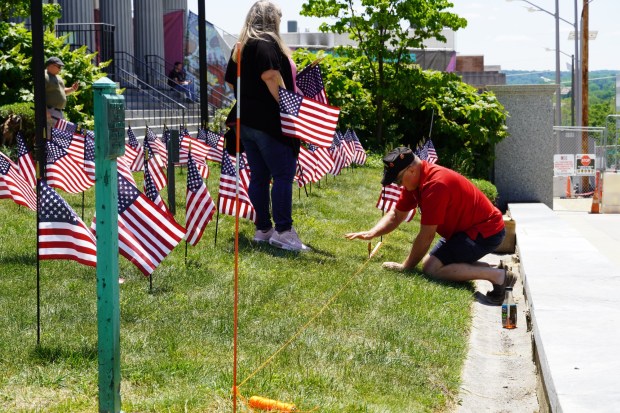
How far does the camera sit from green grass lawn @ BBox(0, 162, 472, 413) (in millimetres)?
4688

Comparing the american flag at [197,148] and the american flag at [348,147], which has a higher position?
the american flag at [197,148]

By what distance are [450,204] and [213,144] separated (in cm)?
594

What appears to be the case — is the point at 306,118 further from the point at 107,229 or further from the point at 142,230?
the point at 107,229

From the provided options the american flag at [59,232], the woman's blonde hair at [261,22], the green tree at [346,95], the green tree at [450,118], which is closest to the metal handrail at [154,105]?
the green tree at [346,95]

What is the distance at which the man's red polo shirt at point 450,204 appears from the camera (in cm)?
795

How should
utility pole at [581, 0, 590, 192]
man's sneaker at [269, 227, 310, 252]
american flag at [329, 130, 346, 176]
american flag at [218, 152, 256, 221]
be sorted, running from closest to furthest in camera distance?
man's sneaker at [269, 227, 310, 252] < american flag at [218, 152, 256, 221] < american flag at [329, 130, 346, 176] < utility pole at [581, 0, 590, 192]

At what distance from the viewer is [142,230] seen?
20.7 ft

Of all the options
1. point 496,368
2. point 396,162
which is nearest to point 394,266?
point 396,162

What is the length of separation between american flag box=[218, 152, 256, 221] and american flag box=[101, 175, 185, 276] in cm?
239

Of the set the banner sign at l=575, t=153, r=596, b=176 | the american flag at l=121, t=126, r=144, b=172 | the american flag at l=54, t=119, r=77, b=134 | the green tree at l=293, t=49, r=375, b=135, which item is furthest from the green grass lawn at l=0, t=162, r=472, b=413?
the banner sign at l=575, t=153, r=596, b=176

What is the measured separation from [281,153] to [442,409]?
3736 mm

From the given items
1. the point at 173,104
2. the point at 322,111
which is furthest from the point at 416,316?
the point at 173,104

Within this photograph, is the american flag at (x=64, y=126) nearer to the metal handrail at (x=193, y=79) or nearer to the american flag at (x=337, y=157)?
the american flag at (x=337, y=157)

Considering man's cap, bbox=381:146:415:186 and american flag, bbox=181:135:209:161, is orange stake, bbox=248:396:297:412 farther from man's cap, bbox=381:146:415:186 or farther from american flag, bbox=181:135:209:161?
american flag, bbox=181:135:209:161
